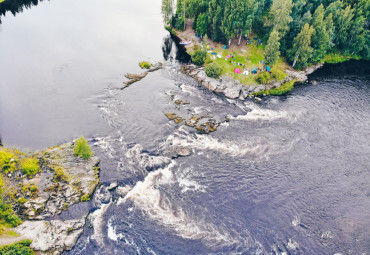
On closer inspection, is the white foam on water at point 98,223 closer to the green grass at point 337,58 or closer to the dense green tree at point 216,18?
the dense green tree at point 216,18

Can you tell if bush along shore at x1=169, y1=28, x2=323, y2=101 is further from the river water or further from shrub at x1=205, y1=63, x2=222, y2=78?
the river water

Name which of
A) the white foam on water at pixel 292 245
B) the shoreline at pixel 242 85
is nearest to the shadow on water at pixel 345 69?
the shoreline at pixel 242 85

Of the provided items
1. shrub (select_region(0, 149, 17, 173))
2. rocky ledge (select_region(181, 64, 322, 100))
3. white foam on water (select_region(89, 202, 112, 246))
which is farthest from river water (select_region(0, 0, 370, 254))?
shrub (select_region(0, 149, 17, 173))

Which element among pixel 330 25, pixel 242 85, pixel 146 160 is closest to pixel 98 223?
pixel 146 160

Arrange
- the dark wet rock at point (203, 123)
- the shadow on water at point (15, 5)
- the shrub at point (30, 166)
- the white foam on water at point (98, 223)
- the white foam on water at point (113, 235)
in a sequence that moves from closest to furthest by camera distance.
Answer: the white foam on water at point (98, 223) < the white foam on water at point (113, 235) < the shrub at point (30, 166) < the dark wet rock at point (203, 123) < the shadow on water at point (15, 5)

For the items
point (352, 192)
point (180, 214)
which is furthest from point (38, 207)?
point (352, 192)

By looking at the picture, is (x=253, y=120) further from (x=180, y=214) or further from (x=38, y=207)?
(x=38, y=207)
